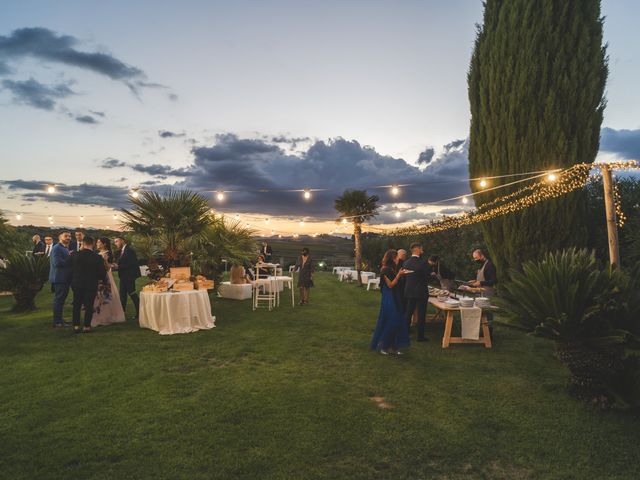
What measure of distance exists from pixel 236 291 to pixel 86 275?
597 centimetres

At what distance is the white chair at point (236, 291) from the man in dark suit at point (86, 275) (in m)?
5.75

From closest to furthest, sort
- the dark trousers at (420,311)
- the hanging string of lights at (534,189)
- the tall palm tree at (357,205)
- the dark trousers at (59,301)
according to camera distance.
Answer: the dark trousers at (420,311) < the hanging string of lights at (534,189) < the dark trousers at (59,301) < the tall palm tree at (357,205)

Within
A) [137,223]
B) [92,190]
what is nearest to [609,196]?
[137,223]

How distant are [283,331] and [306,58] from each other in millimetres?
8328

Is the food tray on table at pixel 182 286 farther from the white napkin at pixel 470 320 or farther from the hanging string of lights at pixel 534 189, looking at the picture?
the white napkin at pixel 470 320

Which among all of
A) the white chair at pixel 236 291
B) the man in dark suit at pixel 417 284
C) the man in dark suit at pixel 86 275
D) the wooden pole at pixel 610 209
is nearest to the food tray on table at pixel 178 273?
the man in dark suit at pixel 86 275

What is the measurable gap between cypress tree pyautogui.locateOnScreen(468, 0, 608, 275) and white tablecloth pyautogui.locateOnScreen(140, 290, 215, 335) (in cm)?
819

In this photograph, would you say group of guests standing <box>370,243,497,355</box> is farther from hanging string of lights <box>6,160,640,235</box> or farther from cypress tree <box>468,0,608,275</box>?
cypress tree <box>468,0,608,275</box>

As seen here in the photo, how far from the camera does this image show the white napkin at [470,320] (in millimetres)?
6805

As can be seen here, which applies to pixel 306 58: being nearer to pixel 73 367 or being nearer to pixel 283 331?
pixel 283 331

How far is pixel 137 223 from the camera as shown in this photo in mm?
10078

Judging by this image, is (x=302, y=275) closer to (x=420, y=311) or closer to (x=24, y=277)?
(x=420, y=311)

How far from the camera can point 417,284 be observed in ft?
23.4

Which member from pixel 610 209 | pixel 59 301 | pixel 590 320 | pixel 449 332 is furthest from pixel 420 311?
pixel 59 301
